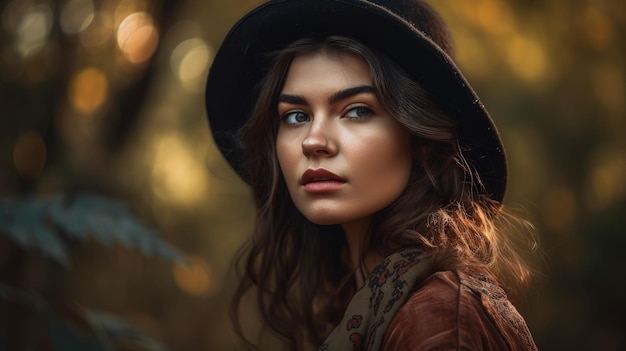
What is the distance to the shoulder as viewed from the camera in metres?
1.72

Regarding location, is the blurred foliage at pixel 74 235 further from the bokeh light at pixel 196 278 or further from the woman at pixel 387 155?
the bokeh light at pixel 196 278

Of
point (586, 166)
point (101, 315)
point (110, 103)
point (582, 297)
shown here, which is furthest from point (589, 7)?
point (101, 315)

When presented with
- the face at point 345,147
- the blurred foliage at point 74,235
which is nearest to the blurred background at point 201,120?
the blurred foliage at point 74,235

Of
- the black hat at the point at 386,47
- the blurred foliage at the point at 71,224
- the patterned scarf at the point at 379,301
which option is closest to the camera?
the patterned scarf at the point at 379,301

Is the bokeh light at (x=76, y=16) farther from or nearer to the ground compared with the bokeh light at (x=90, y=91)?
farther from the ground

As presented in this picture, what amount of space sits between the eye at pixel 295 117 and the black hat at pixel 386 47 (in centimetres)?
21

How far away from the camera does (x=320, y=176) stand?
212 cm

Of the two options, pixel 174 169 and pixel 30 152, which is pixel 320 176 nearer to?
pixel 30 152

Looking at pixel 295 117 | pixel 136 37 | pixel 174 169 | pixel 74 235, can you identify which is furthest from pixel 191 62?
pixel 295 117

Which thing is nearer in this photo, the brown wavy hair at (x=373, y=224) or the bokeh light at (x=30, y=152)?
the brown wavy hair at (x=373, y=224)

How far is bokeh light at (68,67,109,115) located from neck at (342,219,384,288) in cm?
363

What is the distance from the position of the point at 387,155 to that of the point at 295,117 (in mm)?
313

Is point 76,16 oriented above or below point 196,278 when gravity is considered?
above

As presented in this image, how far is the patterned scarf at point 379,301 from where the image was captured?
1868 mm
